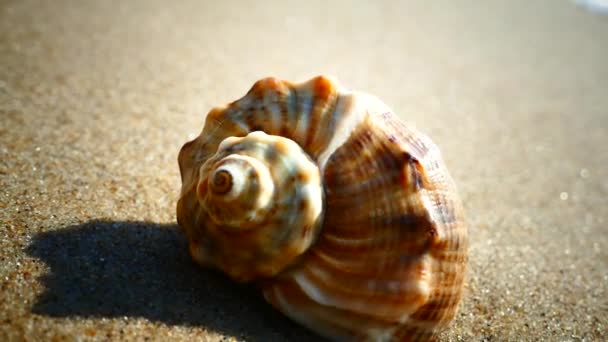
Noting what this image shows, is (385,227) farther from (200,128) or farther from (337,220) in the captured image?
(200,128)

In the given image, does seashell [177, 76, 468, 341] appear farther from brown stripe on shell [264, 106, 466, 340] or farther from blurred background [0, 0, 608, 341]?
blurred background [0, 0, 608, 341]

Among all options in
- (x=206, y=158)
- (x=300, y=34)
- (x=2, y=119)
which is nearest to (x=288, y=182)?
(x=206, y=158)

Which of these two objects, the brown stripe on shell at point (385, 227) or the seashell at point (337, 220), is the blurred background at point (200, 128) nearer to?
the seashell at point (337, 220)

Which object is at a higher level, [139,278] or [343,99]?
[343,99]

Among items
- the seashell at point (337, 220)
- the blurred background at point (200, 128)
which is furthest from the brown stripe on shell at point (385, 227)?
the blurred background at point (200, 128)

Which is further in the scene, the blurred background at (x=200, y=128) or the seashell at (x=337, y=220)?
the blurred background at (x=200, y=128)

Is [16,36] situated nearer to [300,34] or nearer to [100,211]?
[100,211]
